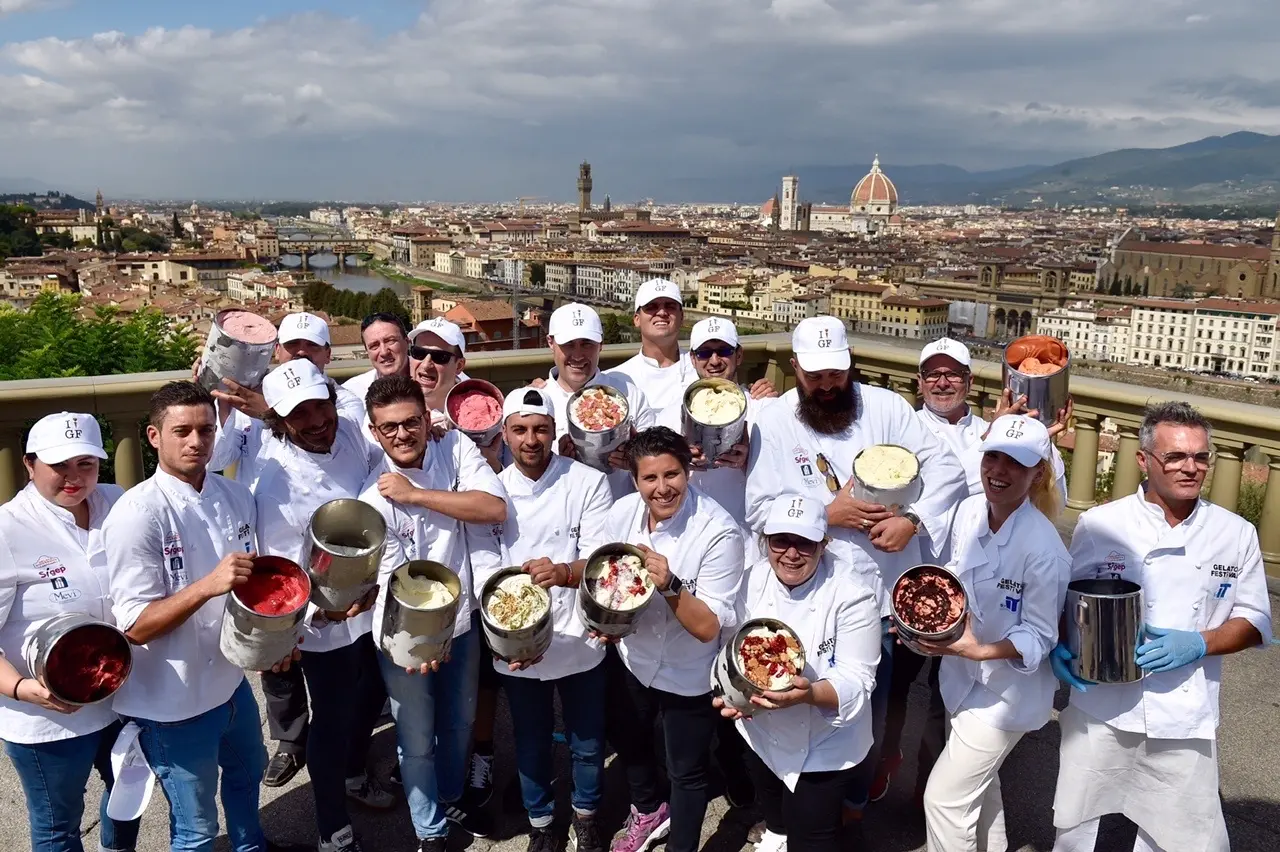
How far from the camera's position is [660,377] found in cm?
520

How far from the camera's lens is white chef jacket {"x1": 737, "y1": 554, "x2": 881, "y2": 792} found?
341 cm

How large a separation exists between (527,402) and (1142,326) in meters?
131

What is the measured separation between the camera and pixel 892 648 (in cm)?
430

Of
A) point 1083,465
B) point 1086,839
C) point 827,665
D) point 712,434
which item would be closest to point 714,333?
point 712,434

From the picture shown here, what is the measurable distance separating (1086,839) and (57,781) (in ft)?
12.6

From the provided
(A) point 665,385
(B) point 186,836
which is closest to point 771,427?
(A) point 665,385

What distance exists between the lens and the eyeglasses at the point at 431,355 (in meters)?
5.02

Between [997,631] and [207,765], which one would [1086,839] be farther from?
[207,765]

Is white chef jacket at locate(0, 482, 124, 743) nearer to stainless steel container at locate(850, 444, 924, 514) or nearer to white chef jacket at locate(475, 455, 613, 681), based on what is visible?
white chef jacket at locate(475, 455, 613, 681)

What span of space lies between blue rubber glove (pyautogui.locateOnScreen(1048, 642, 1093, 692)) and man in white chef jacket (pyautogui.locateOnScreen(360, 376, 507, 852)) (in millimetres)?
2170

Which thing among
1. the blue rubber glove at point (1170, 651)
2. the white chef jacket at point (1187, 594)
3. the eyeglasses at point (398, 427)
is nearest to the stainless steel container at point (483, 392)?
the eyeglasses at point (398, 427)

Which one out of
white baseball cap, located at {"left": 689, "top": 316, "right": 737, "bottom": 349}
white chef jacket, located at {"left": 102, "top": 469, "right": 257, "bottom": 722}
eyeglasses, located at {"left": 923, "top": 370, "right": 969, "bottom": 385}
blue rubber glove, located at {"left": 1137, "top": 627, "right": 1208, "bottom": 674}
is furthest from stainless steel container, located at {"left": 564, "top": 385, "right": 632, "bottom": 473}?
blue rubber glove, located at {"left": 1137, "top": 627, "right": 1208, "bottom": 674}

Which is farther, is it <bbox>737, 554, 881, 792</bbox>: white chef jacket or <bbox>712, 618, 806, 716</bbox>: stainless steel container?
<bbox>737, 554, 881, 792</bbox>: white chef jacket

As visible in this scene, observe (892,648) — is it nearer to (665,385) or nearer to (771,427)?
(771,427)
